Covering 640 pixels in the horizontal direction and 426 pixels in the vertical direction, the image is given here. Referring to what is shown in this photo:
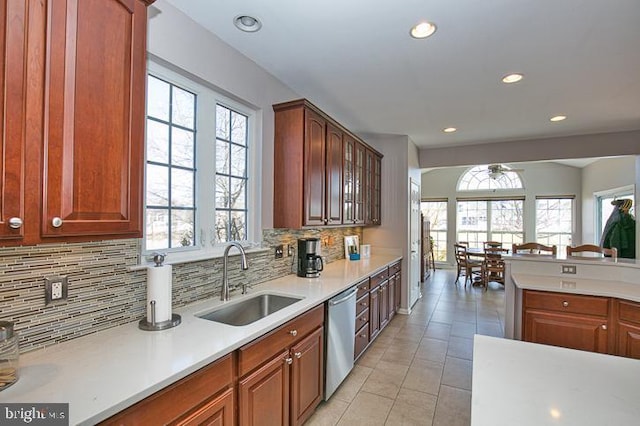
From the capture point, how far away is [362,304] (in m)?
3.12

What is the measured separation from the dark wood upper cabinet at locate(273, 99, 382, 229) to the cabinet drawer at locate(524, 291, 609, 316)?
1.89 m

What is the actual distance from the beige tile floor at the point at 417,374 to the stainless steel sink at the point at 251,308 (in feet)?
2.75

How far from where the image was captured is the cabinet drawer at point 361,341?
3.03 metres

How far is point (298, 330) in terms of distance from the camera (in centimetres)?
196

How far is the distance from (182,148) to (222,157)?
0.36m

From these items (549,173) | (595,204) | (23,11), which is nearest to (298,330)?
(23,11)

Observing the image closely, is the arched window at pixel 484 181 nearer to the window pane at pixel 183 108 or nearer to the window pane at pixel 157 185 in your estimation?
the window pane at pixel 183 108

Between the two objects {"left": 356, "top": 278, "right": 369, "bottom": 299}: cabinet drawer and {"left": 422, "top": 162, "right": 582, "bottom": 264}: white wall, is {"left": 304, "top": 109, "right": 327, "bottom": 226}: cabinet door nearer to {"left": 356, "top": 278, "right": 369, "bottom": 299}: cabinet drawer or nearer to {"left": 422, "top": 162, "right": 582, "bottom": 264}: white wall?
{"left": 356, "top": 278, "right": 369, "bottom": 299}: cabinet drawer

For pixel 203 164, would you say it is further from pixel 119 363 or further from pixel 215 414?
pixel 215 414

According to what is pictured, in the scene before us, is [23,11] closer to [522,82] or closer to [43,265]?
[43,265]

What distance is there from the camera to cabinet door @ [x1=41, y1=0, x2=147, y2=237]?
104cm

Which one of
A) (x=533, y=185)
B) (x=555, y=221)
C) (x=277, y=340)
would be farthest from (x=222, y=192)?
(x=555, y=221)

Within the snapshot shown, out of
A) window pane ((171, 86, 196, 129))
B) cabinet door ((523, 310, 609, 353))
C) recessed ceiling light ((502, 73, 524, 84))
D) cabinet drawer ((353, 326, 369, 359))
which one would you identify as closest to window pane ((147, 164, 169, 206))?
window pane ((171, 86, 196, 129))

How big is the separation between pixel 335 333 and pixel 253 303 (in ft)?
2.31
